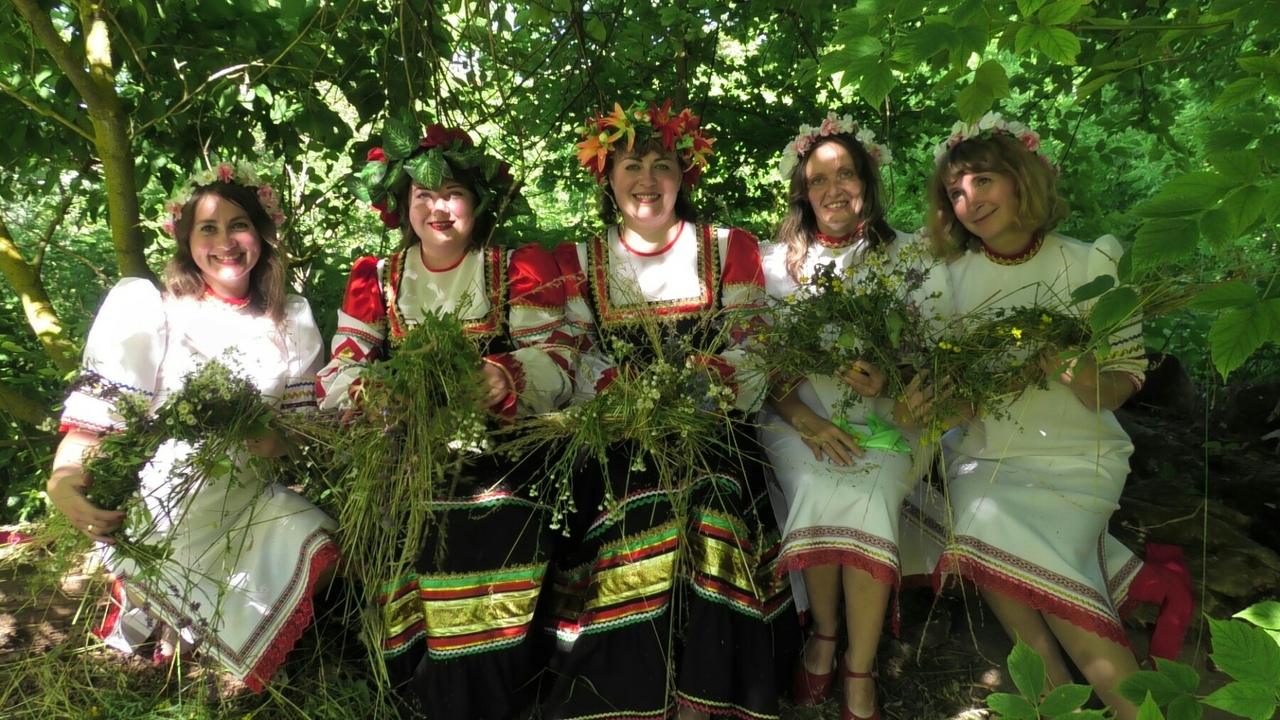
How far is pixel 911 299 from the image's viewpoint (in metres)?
2.54

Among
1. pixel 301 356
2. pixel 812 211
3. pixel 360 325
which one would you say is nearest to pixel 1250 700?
pixel 812 211

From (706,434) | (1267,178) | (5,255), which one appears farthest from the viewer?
(5,255)

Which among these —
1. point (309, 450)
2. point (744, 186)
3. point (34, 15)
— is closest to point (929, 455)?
point (309, 450)

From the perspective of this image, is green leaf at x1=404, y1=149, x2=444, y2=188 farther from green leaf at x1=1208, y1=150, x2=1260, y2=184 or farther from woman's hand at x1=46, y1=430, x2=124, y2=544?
green leaf at x1=1208, y1=150, x2=1260, y2=184

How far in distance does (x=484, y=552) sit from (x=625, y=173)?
1.30 m

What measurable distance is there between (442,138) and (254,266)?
0.75m

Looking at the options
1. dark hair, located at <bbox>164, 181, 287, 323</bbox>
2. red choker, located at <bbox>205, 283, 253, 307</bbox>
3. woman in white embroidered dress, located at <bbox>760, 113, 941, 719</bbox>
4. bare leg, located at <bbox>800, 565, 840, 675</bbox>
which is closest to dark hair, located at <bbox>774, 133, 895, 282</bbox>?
woman in white embroidered dress, located at <bbox>760, 113, 941, 719</bbox>

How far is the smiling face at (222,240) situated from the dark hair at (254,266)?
0.08 feet

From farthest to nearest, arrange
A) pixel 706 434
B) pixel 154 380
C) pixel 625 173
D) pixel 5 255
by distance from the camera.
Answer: pixel 5 255, pixel 625 173, pixel 154 380, pixel 706 434

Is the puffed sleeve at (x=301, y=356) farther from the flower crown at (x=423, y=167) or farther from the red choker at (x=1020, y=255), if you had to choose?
the red choker at (x=1020, y=255)

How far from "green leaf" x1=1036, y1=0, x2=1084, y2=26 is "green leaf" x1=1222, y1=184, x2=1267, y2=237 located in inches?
14.9

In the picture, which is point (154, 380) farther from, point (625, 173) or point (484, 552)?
point (625, 173)

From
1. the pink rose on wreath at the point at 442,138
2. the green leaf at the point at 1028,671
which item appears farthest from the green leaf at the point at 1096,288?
the pink rose on wreath at the point at 442,138

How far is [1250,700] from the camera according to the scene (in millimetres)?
1111
